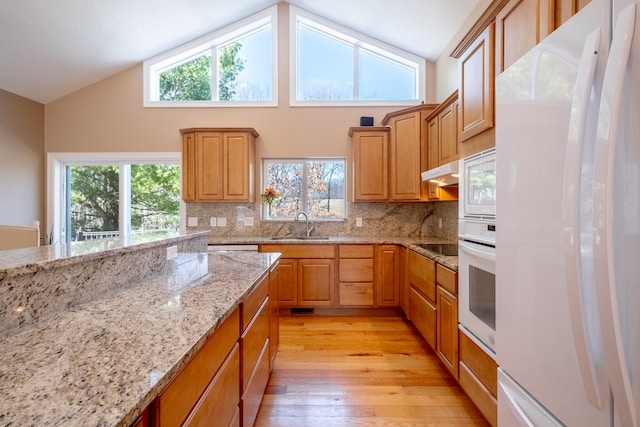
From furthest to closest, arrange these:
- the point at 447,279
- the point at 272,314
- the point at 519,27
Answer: the point at 272,314 < the point at 447,279 < the point at 519,27

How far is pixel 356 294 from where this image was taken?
129 inches

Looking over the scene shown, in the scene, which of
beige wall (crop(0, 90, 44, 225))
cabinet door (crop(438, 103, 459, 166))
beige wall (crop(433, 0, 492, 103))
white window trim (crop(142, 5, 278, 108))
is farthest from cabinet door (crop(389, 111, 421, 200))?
beige wall (crop(0, 90, 44, 225))

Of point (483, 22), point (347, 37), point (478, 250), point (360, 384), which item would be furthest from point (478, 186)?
point (347, 37)

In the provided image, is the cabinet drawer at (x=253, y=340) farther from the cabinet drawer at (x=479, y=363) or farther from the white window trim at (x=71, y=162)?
the white window trim at (x=71, y=162)

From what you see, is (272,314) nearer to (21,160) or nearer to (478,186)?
(478,186)

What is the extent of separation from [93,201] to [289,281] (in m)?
3.13

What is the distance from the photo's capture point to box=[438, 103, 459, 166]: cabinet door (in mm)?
2502

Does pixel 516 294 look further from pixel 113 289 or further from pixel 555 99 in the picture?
pixel 113 289

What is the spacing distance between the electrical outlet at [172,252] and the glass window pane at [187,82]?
9.94ft

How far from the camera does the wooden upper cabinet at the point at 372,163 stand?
3.49 m

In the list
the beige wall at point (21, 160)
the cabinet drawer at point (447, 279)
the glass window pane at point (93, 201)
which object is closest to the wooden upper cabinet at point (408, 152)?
the cabinet drawer at point (447, 279)

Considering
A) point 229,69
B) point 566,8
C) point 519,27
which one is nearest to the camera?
point 566,8

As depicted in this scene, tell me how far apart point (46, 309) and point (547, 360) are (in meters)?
1.58

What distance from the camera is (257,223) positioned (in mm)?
3885
